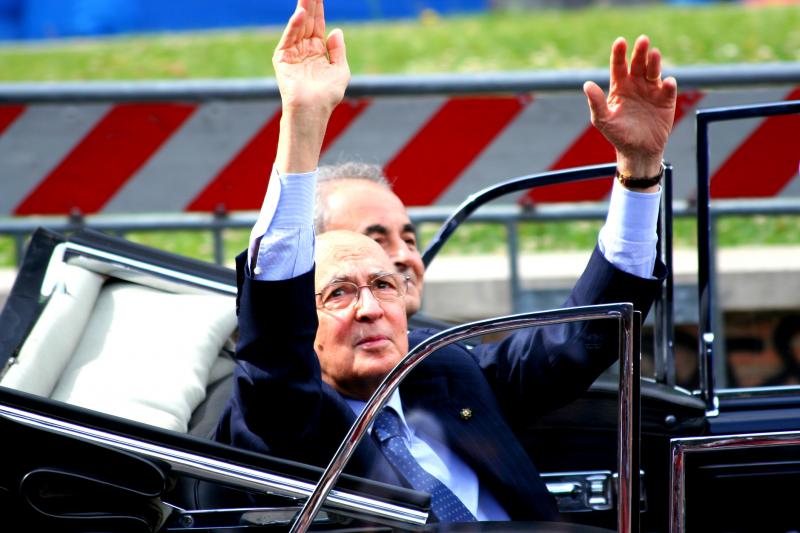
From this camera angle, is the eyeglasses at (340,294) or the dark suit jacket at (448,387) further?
the eyeglasses at (340,294)

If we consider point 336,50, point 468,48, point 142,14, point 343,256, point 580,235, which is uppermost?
point 142,14

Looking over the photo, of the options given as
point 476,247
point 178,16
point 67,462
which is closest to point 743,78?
point 476,247

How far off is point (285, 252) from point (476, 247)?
3.81 metres

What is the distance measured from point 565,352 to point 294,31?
33.8 inches

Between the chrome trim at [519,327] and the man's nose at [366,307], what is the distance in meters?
0.47

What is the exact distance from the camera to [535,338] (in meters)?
2.46

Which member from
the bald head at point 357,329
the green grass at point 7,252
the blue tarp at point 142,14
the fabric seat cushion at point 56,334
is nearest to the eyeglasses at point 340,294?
the bald head at point 357,329

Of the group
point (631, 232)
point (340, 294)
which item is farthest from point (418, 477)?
point (631, 232)

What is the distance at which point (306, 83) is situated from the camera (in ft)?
6.64

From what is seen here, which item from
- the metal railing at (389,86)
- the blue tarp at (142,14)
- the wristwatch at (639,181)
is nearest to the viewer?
the wristwatch at (639,181)

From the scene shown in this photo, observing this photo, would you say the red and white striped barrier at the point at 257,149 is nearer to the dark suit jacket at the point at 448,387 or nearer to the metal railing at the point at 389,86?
the metal railing at the point at 389,86

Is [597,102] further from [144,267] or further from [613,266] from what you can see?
[144,267]

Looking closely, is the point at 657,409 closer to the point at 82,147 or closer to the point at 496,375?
the point at 496,375

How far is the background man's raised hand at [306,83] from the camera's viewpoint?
6.51ft
